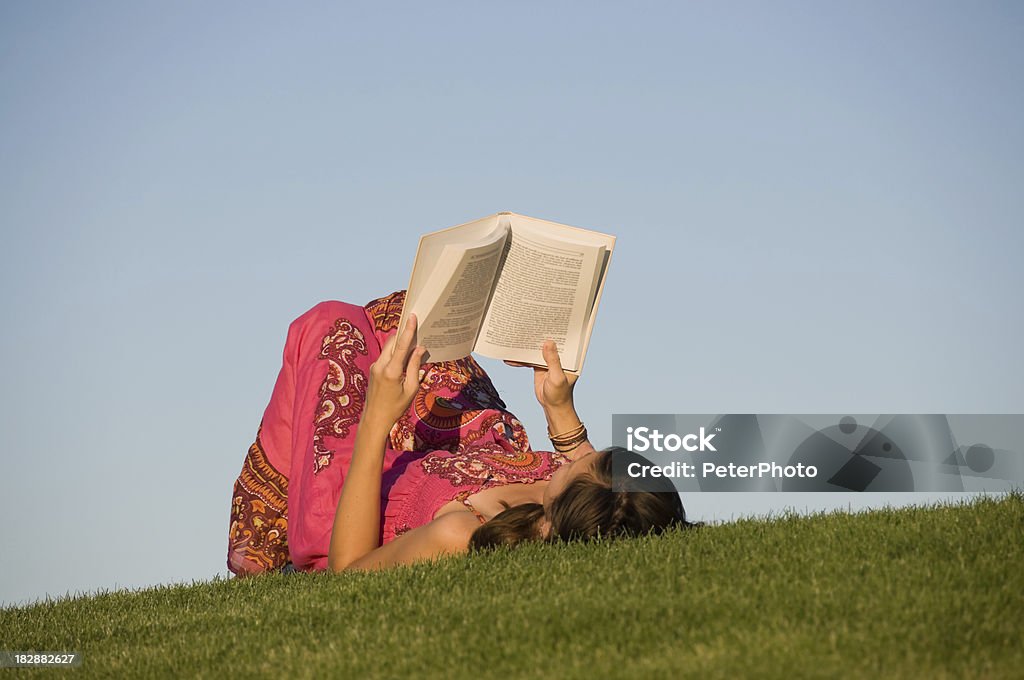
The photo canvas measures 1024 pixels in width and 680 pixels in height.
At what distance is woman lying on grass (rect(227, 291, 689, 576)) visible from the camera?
558 cm

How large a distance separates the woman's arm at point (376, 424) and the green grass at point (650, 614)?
0.36 m

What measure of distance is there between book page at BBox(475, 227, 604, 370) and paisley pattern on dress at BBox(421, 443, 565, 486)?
588 mm

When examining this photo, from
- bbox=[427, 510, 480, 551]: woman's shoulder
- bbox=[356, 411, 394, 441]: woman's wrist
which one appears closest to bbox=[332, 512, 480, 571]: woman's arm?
bbox=[427, 510, 480, 551]: woman's shoulder

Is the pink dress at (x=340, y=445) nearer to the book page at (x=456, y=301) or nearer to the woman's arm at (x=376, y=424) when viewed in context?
the woman's arm at (x=376, y=424)

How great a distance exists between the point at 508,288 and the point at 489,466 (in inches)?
39.8

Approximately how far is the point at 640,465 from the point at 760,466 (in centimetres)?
146

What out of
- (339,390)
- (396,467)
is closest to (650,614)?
(396,467)

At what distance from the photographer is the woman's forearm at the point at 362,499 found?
5738mm

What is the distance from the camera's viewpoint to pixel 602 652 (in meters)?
3.82

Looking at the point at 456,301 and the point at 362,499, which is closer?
the point at 362,499

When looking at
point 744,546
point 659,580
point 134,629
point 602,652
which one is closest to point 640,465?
point 744,546

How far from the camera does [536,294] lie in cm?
633

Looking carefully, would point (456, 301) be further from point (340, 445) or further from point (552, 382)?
point (340, 445)

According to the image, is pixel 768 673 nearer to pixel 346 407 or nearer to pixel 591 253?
pixel 591 253
